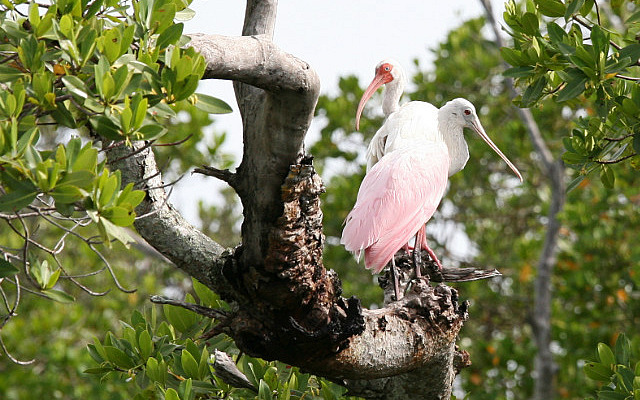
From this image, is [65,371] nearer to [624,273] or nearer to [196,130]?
[196,130]

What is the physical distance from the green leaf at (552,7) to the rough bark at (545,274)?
17.2 feet

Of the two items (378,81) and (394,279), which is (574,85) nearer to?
(394,279)

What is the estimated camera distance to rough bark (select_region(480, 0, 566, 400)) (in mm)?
8859

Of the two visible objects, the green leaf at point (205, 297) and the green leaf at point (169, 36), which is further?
the green leaf at point (205, 297)

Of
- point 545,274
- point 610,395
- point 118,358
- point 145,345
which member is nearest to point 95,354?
point 118,358

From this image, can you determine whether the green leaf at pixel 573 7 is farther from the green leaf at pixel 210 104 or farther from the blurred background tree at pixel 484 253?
the blurred background tree at pixel 484 253

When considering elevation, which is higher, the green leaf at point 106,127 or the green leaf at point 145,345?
the green leaf at point 106,127

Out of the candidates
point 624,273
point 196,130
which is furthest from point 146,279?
point 624,273

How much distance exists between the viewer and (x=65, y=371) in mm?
9969

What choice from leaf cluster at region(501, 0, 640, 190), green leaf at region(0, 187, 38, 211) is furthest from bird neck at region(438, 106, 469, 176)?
green leaf at region(0, 187, 38, 211)

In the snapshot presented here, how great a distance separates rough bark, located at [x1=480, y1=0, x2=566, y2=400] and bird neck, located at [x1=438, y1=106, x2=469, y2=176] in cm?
426

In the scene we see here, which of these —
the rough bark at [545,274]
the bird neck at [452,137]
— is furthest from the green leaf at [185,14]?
the rough bark at [545,274]

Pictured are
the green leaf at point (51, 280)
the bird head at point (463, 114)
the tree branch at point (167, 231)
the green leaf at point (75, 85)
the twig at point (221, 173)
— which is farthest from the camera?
the bird head at point (463, 114)

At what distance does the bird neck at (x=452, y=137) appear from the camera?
4648mm
